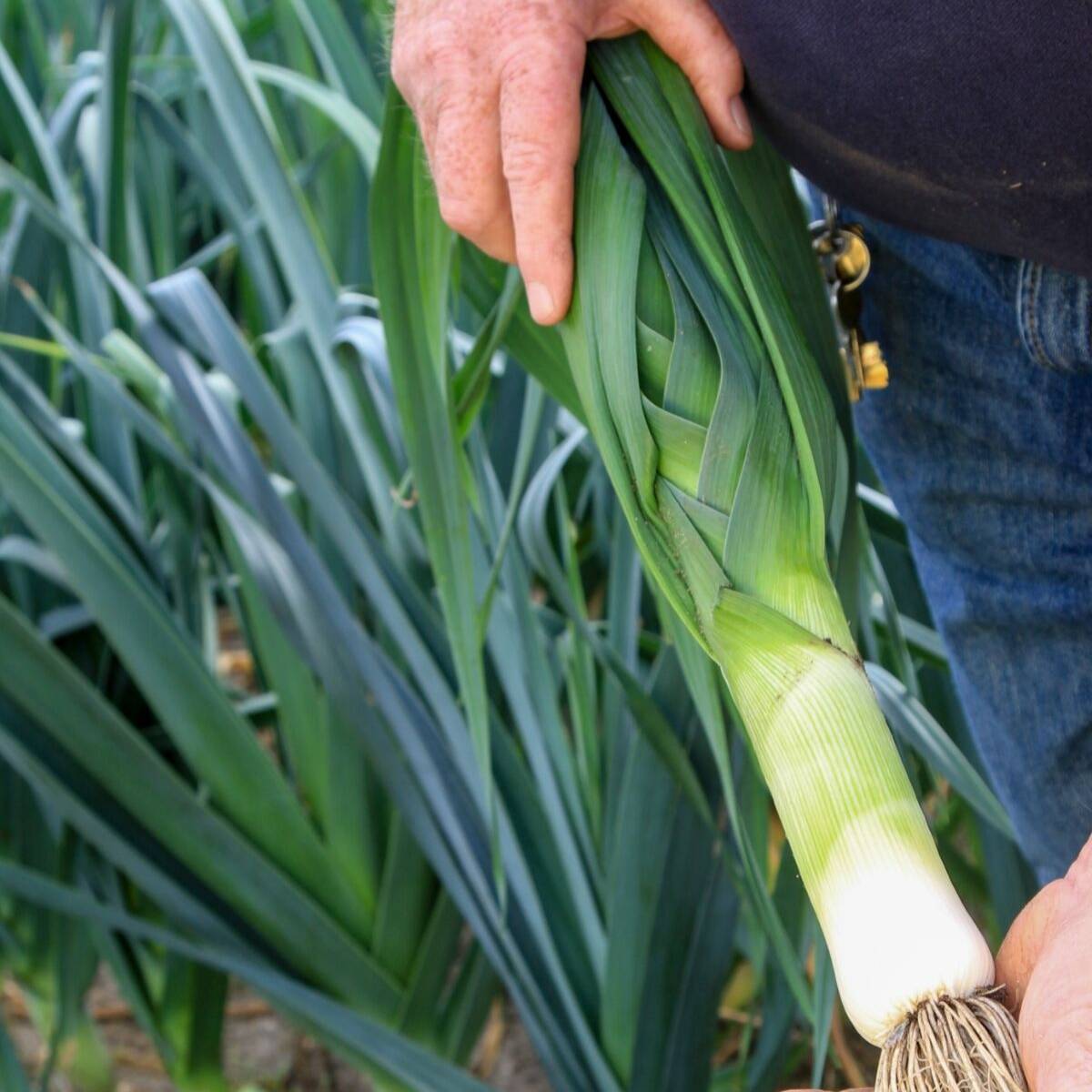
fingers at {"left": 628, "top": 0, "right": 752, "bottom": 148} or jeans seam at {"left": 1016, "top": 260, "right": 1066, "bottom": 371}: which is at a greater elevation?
fingers at {"left": 628, "top": 0, "right": 752, "bottom": 148}

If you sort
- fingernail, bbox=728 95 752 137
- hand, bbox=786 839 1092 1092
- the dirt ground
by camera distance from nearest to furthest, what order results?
hand, bbox=786 839 1092 1092 → fingernail, bbox=728 95 752 137 → the dirt ground

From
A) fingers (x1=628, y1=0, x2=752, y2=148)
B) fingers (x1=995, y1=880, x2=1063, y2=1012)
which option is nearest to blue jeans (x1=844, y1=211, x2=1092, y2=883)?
fingers (x1=628, y1=0, x2=752, y2=148)

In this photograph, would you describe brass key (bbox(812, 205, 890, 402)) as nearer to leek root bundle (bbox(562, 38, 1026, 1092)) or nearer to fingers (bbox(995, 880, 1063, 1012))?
leek root bundle (bbox(562, 38, 1026, 1092))

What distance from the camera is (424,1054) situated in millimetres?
838

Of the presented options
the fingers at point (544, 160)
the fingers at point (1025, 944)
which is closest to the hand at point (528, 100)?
the fingers at point (544, 160)

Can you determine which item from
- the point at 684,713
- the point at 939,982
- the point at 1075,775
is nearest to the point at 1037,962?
the point at 939,982

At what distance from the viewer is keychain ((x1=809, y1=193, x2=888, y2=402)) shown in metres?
0.59

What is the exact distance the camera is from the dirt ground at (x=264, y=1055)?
1.18 m

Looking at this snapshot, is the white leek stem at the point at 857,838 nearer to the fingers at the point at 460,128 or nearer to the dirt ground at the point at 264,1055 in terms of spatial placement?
the fingers at the point at 460,128

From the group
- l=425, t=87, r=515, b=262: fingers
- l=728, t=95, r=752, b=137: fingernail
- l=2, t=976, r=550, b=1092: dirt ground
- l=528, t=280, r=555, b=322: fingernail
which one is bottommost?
l=2, t=976, r=550, b=1092: dirt ground

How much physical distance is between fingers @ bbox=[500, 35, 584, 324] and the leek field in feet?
0.35

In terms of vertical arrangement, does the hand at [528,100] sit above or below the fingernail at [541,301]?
above

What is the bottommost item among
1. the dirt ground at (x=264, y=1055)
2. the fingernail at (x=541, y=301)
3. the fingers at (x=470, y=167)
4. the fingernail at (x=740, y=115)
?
the dirt ground at (x=264, y=1055)

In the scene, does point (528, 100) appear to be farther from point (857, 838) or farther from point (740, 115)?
point (857, 838)
